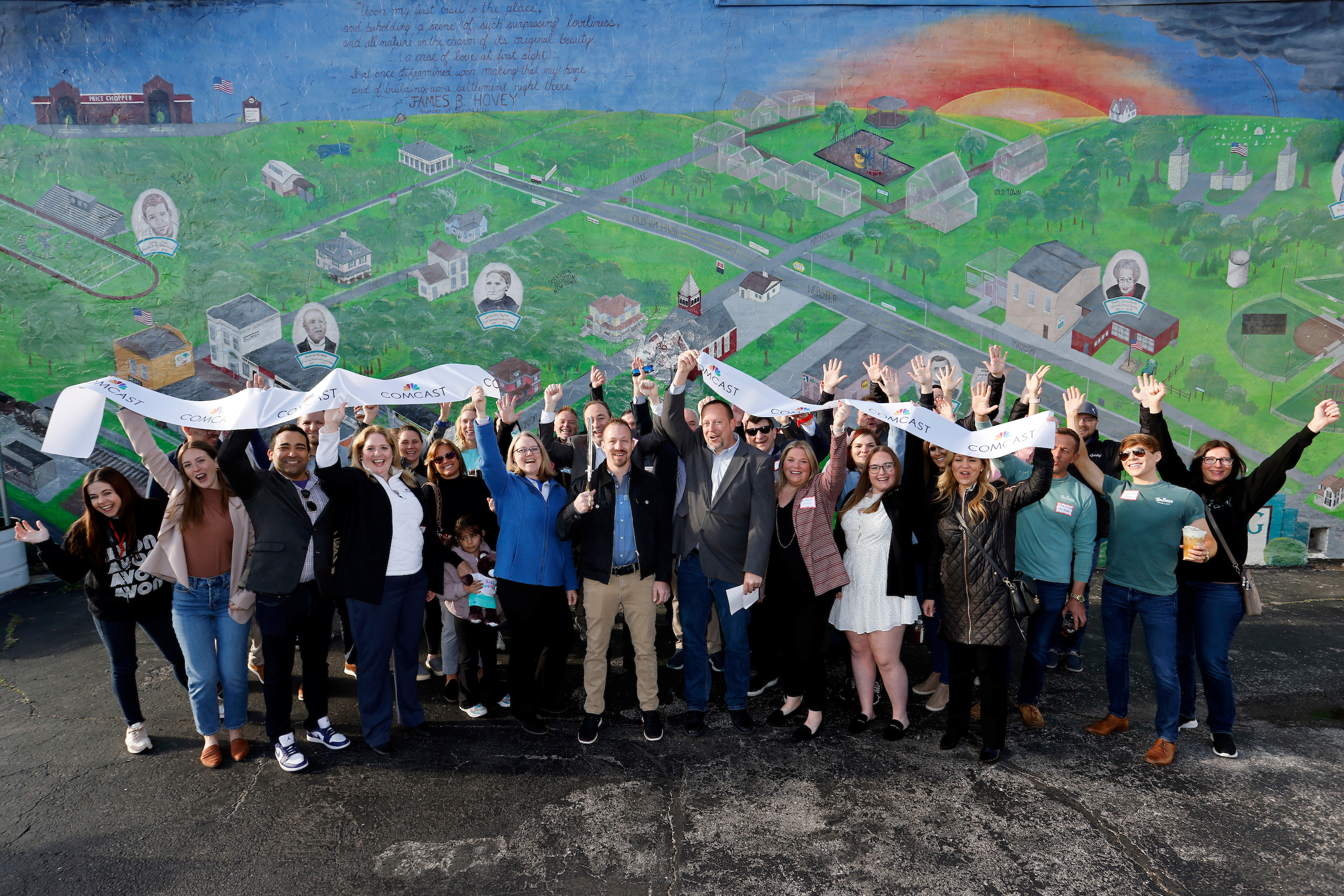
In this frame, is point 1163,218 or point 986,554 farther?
point 1163,218

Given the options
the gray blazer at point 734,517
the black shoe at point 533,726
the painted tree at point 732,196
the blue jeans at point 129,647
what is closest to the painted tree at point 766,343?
the painted tree at point 732,196

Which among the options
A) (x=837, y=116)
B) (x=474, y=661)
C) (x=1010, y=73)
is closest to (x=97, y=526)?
(x=474, y=661)

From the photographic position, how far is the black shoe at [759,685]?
5355 millimetres

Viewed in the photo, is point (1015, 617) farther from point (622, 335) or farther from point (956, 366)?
point (622, 335)

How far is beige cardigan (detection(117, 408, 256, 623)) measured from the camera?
13.7 ft

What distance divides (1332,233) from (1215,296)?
1494 mm

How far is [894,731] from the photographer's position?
4590 millimetres

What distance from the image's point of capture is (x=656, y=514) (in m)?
4.62

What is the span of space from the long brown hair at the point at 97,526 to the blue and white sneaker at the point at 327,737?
5.18ft

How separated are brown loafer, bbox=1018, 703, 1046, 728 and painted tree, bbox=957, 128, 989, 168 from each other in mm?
Answer: 6525

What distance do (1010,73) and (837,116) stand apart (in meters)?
2.11

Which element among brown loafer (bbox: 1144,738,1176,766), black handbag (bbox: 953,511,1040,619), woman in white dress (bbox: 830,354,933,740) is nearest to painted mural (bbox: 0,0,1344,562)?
woman in white dress (bbox: 830,354,933,740)

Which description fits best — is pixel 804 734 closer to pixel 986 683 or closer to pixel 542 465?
pixel 986 683

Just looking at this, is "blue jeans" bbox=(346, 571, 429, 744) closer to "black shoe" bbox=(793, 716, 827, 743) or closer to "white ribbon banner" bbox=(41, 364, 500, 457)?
"white ribbon banner" bbox=(41, 364, 500, 457)
